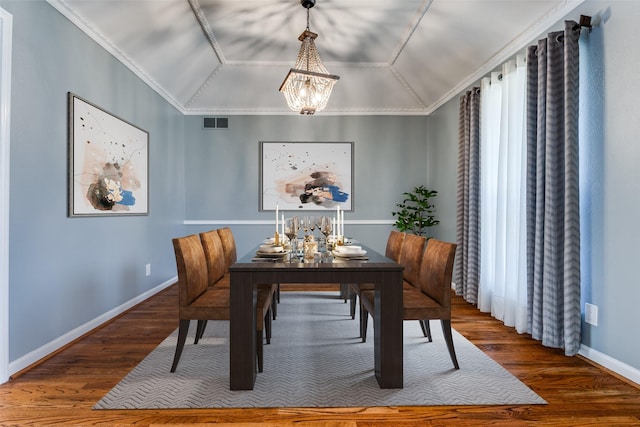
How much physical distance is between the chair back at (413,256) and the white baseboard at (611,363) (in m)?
1.18

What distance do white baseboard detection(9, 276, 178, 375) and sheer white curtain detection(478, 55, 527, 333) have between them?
3497 mm

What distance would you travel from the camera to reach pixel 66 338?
2.83 meters

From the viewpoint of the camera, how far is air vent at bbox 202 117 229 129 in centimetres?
568

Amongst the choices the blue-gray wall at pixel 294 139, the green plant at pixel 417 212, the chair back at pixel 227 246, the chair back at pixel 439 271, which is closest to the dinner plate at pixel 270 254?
the chair back at pixel 439 271

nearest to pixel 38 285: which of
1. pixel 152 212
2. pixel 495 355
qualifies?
pixel 152 212

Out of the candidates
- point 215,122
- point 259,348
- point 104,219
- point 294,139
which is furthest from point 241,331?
point 215,122

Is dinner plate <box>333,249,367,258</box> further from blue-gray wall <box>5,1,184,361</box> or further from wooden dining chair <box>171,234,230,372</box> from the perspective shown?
blue-gray wall <box>5,1,184,361</box>

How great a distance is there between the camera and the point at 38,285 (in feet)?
8.38

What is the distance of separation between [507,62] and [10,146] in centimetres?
385

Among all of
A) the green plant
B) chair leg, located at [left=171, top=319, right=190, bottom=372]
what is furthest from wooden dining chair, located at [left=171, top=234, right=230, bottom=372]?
the green plant

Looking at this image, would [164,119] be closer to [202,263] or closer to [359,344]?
[202,263]

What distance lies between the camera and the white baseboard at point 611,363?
222 centimetres

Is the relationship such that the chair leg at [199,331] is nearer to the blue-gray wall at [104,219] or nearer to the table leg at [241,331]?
the table leg at [241,331]

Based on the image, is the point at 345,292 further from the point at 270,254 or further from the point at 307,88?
the point at 307,88
